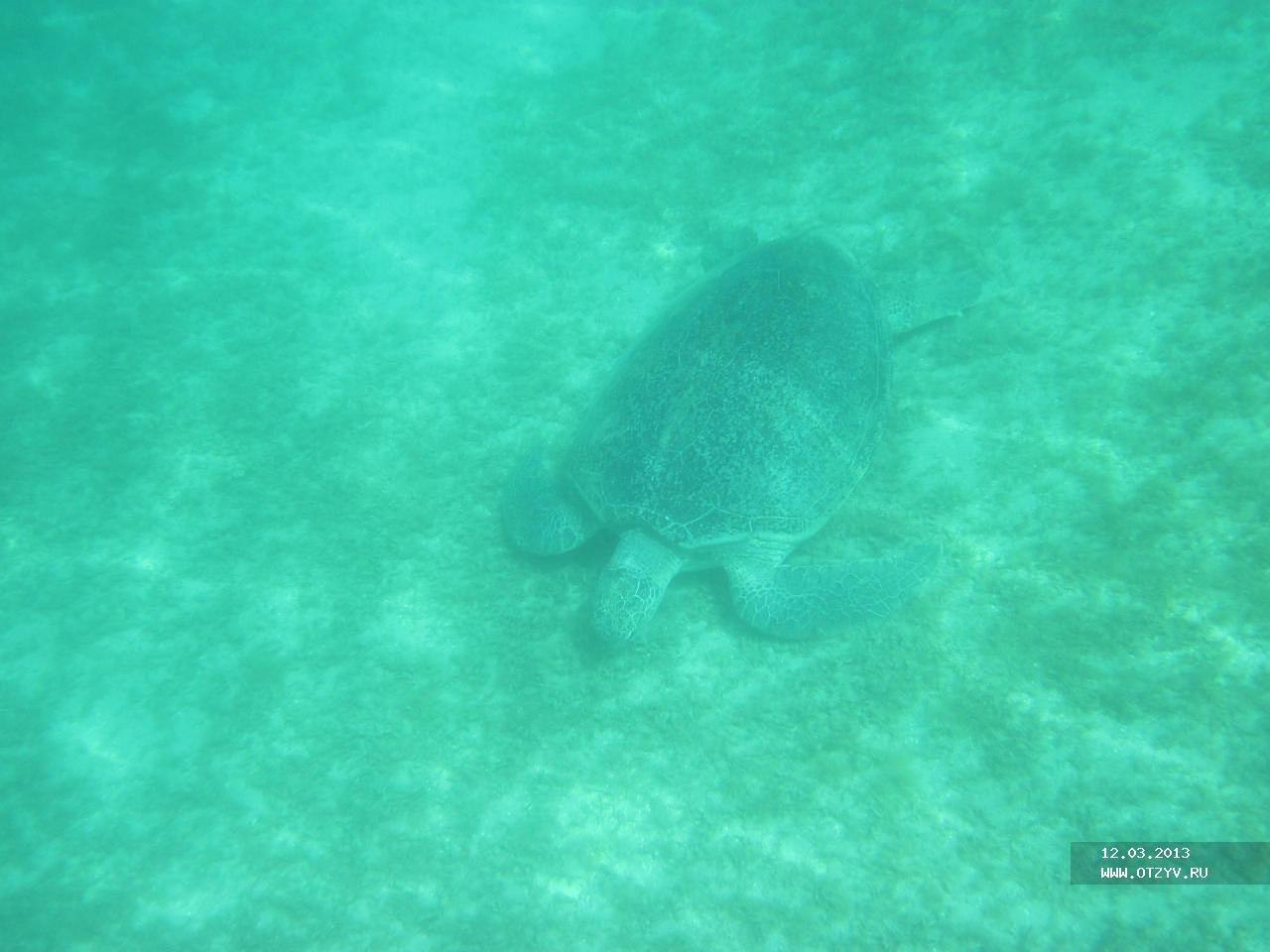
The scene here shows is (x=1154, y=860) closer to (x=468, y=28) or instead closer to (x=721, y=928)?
(x=721, y=928)

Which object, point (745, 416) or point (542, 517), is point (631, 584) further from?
point (745, 416)

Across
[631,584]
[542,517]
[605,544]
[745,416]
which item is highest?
[745,416]

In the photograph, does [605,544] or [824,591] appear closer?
[824,591]

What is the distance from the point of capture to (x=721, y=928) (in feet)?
10.8

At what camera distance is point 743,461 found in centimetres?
423

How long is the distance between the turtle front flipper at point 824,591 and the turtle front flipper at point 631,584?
53cm

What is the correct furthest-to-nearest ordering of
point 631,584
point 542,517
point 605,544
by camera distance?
point 605,544 → point 542,517 → point 631,584

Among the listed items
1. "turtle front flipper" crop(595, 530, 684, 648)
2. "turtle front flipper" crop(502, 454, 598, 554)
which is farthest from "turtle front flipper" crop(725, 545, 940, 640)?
"turtle front flipper" crop(502, 454, 598, 554)

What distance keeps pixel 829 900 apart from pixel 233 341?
750 cm

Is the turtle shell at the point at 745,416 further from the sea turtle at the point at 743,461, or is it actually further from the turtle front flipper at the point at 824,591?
the turtle front flipper at the point at 824,591

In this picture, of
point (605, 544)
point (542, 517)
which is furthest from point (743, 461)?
point (542, 517)

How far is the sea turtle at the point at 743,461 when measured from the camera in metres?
4.12

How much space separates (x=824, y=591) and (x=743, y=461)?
103cm

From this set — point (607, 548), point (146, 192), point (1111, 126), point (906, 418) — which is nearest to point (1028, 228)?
point (1111, 126)
